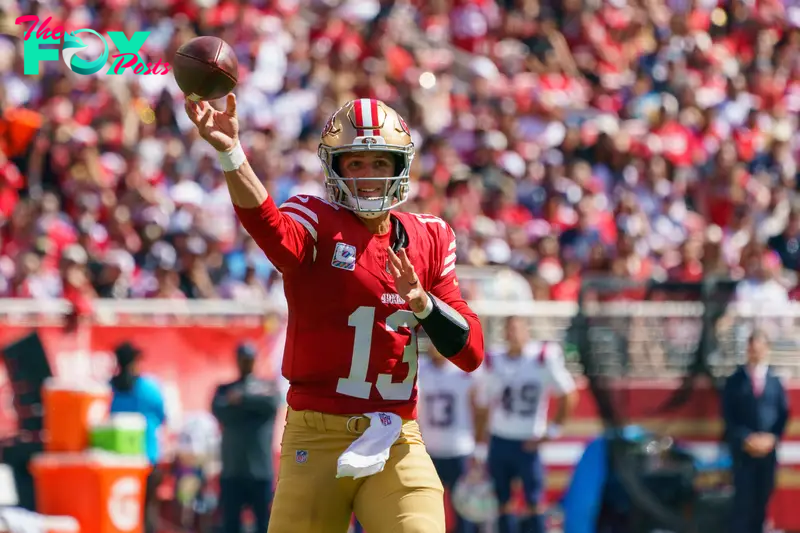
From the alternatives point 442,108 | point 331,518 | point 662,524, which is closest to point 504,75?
point 442,108

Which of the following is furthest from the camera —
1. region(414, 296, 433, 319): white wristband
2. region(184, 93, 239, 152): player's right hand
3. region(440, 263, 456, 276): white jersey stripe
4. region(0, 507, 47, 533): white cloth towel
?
region(0, 507, 47, 533): white cloth towel

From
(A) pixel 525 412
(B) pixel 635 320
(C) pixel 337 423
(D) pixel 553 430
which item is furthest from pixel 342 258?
(D) pixel 553 430

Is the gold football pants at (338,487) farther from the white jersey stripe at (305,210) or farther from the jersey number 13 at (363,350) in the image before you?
the white jersey stripe at (305,210)

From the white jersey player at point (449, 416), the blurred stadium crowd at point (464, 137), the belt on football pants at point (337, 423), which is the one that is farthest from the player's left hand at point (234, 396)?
the belt on football pants at point (337, 423)

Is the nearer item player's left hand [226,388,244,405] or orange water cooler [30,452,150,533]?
orange water cooler [30,452,150,533]

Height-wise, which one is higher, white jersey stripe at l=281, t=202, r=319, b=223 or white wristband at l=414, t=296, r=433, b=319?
white jersey stripe at l=281, t=202, r=319, b=223

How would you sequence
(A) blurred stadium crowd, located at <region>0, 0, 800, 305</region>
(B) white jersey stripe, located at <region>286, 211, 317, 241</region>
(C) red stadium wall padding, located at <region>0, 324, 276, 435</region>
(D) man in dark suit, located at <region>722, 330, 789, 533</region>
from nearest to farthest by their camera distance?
(B) white jersey stripe, located at <region>286, 211, 317, 241</region>, (C) red stadium wall padding, located at <region>0, 324, 276, 435</region>, (D) man in dark suit, located at <region>722, 330, 789, 533</region>, (A) blurred stadium crowd, located at <region>0, 0, 800, 305</region>

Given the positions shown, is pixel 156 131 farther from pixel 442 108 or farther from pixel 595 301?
pixel 595 301

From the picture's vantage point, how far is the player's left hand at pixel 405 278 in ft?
14.5

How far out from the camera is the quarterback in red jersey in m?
4.58

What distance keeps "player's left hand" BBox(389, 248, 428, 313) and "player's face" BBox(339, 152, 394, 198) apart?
0.33 m

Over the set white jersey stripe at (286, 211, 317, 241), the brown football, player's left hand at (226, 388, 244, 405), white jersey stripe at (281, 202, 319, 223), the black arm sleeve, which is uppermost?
the brown football

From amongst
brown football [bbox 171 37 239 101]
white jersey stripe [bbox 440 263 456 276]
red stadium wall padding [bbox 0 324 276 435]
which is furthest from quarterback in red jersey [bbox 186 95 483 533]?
red stadium wall padding [bbox 0 324 276 435]

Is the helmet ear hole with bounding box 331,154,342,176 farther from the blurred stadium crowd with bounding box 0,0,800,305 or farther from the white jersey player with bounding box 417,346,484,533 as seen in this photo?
the white jersey player with bounding box 417,346,484,533
